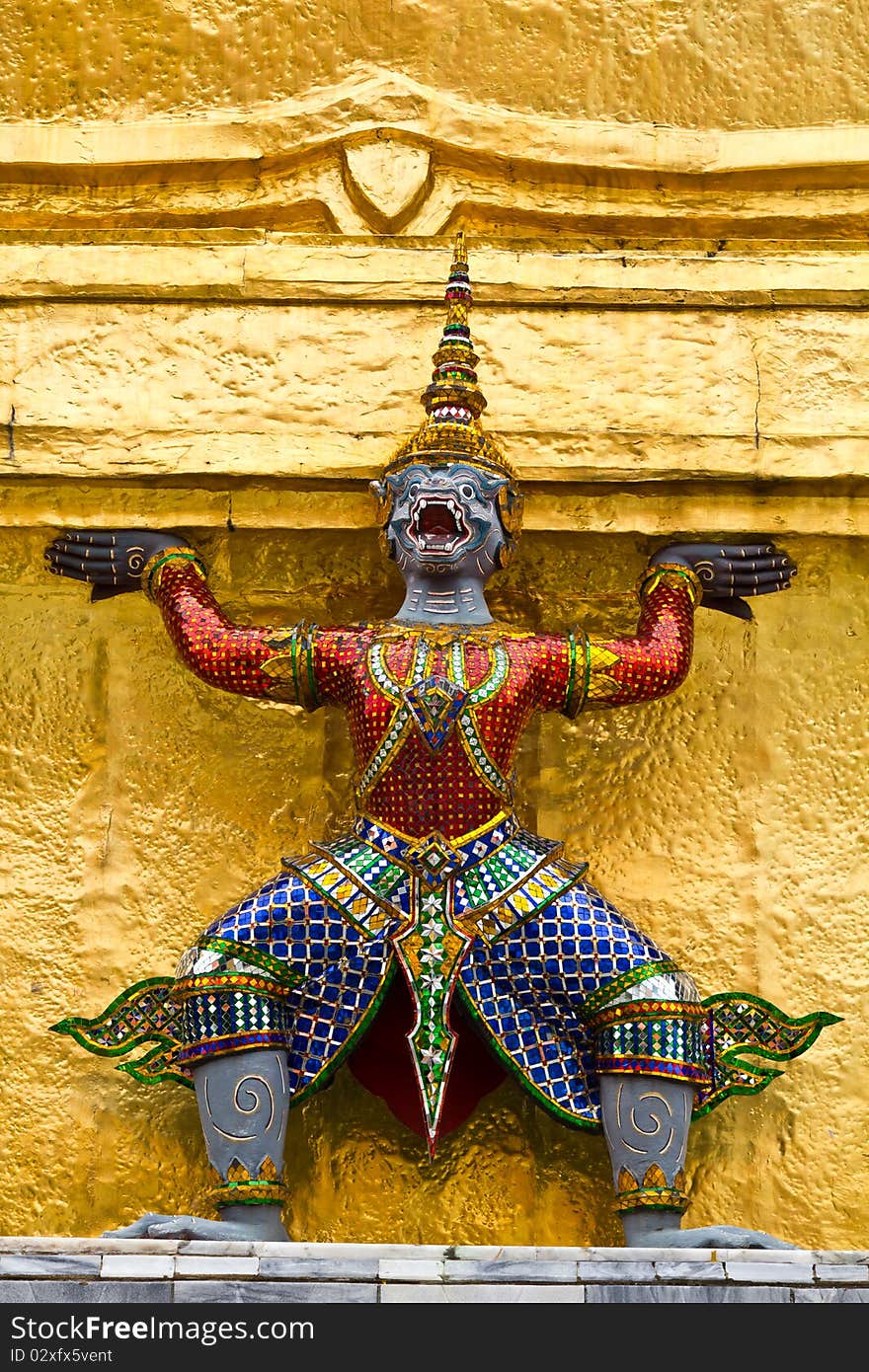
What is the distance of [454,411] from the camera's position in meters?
4.63

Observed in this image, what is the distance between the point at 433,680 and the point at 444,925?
0.46 meters

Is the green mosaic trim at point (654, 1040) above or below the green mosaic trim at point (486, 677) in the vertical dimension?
below

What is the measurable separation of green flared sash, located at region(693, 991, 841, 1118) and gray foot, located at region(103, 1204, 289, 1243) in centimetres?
83

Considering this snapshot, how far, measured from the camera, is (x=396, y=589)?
16.3ft

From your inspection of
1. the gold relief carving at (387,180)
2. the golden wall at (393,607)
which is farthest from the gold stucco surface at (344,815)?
the gold relief carving at (387,180)

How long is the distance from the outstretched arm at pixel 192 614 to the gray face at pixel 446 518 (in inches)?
10.7

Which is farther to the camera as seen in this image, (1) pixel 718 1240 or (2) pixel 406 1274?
(1) pixel 718 1240

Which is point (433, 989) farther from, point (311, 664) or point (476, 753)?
point (311, 664)

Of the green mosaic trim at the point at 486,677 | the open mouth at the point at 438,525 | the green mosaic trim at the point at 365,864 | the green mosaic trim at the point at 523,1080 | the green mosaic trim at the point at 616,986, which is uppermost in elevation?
the open mouth at the point at 438,525

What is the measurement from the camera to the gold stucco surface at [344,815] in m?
4.57

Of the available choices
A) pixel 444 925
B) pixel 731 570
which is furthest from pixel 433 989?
pixel 731 570

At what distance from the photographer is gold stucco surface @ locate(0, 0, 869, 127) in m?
5.63

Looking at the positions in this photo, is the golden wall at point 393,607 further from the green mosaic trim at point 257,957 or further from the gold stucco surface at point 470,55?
→ the green mosaic trim at point 257,957

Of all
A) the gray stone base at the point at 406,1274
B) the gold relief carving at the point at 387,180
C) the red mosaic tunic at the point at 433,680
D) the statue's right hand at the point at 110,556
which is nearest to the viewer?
the gray stone base at the point at 406,1274
